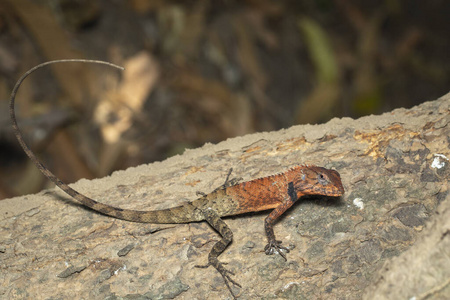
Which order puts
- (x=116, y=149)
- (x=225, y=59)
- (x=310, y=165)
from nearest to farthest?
(x=310, y=165)
(x=116, y=149)
(x=225, y=59)

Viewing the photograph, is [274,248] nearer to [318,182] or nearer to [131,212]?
[318,182]

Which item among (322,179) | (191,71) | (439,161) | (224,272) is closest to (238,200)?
(224,272)

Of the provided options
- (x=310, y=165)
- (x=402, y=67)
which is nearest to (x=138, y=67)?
(x=310, y=165)

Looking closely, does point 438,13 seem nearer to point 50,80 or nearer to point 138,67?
point 138,67

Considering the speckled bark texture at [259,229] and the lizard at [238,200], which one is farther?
the lizard at [238,200]

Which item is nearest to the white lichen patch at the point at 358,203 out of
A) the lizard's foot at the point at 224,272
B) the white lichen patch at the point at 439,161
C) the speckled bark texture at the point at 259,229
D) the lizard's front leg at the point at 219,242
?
the speckled bark texture at the point at 259,229

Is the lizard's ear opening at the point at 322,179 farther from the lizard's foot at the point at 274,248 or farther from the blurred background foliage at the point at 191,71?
the blurred background foliage at the point at 191,71
